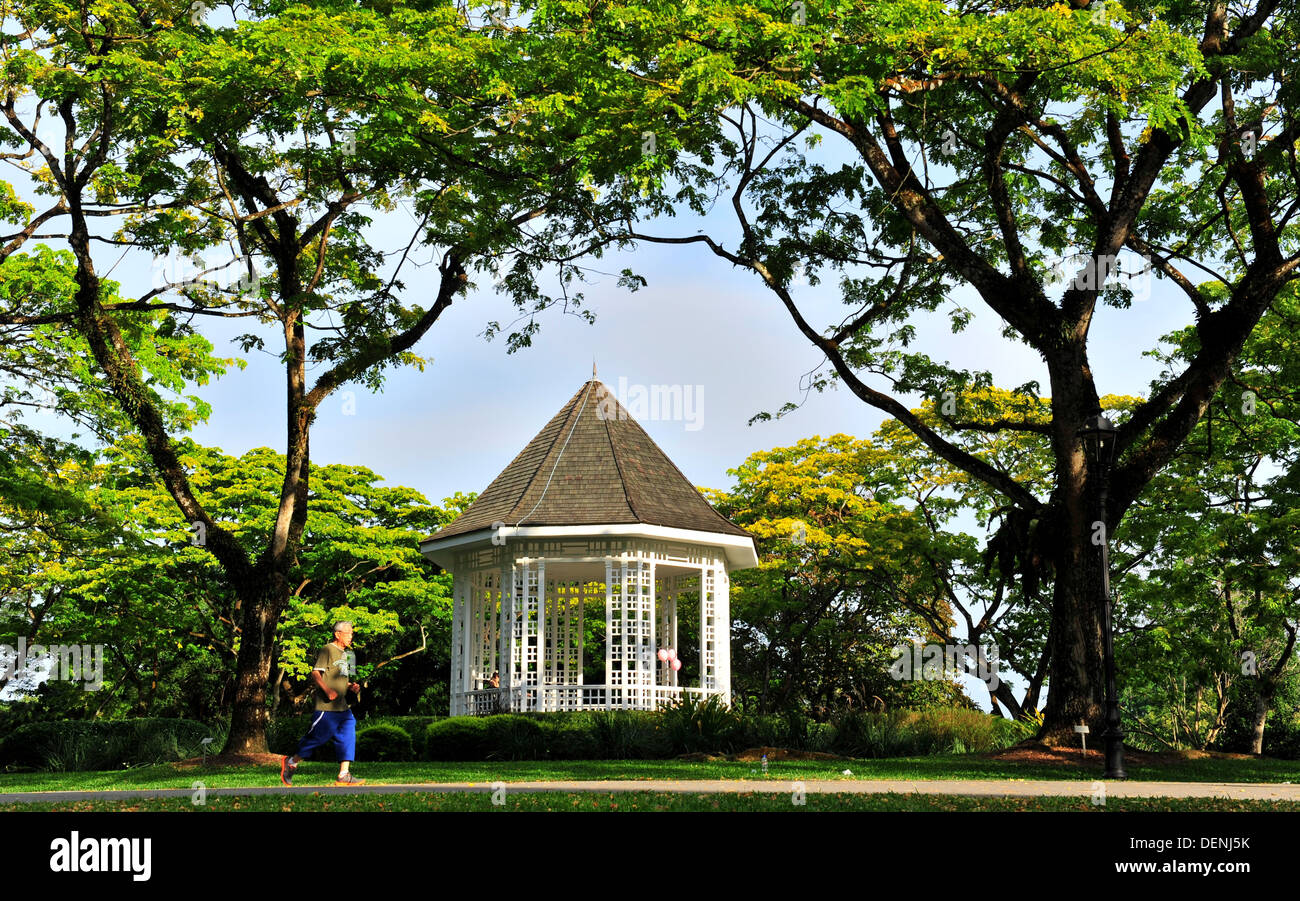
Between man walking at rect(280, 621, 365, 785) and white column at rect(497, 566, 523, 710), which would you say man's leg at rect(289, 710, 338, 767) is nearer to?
man walking at rect(280, 621, 365, 785)

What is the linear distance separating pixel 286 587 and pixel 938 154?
527 inches

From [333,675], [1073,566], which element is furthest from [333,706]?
[1073,566]

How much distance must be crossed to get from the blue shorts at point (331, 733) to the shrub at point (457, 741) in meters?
8.19

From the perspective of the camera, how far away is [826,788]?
1146 cm

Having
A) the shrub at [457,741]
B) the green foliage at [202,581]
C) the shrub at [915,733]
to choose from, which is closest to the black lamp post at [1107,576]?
the shrub at [915,733]

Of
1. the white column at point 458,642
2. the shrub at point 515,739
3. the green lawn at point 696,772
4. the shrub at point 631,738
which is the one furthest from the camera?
the white column at point 458,642

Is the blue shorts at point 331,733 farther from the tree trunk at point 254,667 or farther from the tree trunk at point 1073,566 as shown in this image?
the tree trunk at point 1073,566

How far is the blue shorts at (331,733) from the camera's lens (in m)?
11.6

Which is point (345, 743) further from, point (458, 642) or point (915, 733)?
point (458, 642)

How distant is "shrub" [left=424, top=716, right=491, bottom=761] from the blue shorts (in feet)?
26.9

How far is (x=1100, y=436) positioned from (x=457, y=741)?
1182cm

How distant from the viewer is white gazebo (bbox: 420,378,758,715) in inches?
901

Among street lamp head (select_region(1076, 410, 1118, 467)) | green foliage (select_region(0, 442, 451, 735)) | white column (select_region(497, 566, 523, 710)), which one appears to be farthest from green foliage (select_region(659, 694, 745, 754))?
green foliage (select_region(0, 442, 451, 735))
